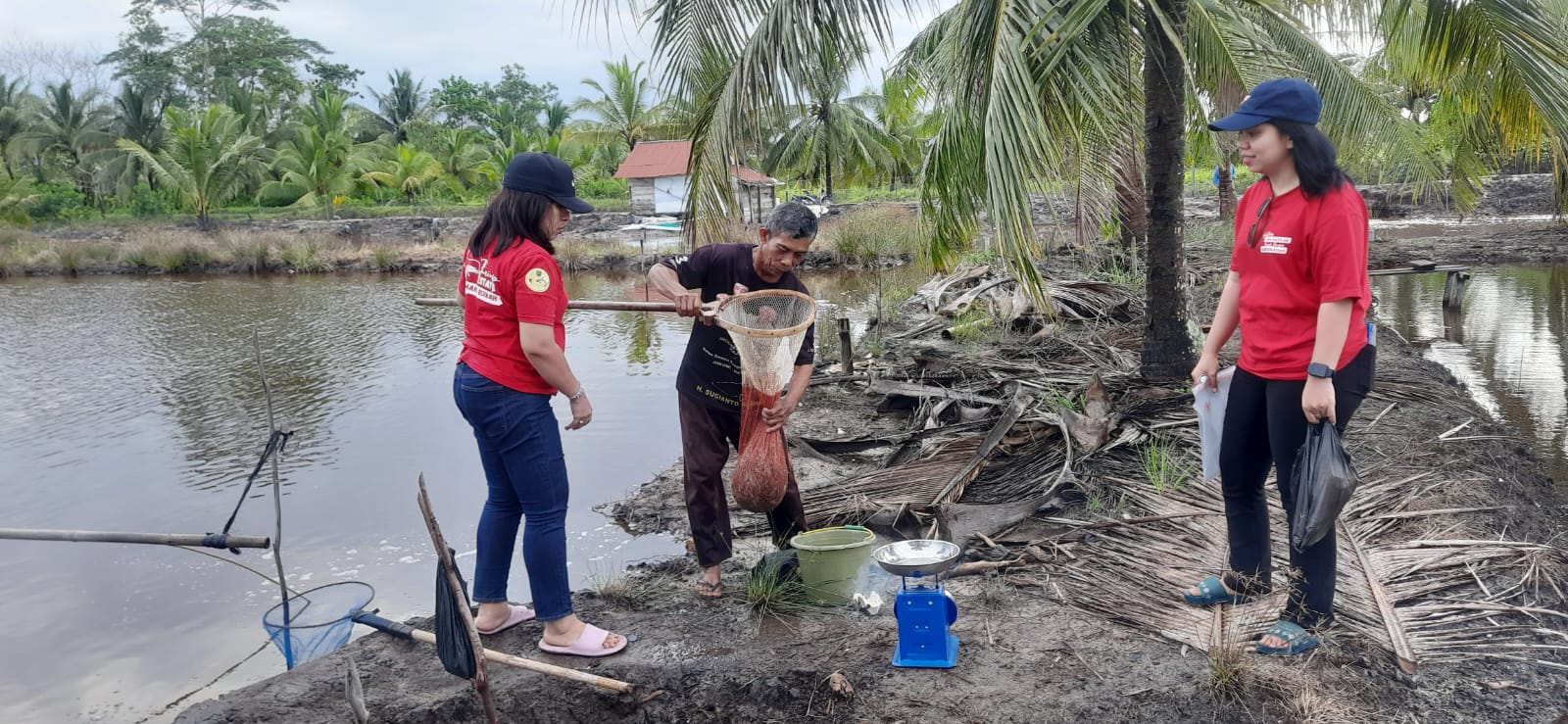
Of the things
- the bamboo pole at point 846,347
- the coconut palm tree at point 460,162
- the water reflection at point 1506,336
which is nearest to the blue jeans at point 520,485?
the bamboo pole at point 846,347

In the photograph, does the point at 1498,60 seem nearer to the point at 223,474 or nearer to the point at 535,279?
the point at 535,279

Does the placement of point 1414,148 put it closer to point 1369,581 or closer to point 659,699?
point 1369,581

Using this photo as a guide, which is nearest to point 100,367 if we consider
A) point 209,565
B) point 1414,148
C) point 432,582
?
point 209,565

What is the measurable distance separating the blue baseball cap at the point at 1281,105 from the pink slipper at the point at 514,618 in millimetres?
3057

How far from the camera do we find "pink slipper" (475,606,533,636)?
3.96m

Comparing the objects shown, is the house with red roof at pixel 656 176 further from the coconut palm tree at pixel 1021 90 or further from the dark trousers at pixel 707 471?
the dark trousers at pixel 707 471

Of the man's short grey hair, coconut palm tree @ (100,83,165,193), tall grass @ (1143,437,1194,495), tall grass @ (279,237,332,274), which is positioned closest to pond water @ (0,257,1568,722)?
the man's short grey hair

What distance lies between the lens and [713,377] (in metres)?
4.26

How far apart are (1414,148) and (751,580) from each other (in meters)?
7.58

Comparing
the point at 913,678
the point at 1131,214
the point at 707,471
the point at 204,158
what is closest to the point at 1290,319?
the point at 913,678

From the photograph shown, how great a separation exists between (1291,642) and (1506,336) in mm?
11049

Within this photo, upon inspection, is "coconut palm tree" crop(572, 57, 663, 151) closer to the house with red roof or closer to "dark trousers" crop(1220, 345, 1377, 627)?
the house with red roof

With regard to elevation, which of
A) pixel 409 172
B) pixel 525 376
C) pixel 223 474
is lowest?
pixel 223 474

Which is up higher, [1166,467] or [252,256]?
[252,256]
